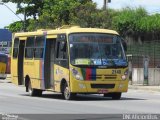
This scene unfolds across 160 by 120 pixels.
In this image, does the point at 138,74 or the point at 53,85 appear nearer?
the point at 53,85

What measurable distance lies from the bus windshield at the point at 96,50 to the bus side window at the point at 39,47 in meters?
2.81

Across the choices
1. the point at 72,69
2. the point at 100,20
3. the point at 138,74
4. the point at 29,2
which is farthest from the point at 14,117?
the point at 29,2

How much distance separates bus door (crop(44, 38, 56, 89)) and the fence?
13.4 m

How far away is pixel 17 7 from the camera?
7362 centimetres

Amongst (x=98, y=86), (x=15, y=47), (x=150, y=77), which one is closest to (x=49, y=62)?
(x=98, y=86)

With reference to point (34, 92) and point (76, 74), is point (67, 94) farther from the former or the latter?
point (34, 92)

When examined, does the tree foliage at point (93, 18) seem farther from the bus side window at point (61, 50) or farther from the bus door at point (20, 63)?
the bus side window at point (61, 50)

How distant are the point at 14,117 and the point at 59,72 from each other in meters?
8.21

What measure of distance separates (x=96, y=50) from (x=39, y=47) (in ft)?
12.5

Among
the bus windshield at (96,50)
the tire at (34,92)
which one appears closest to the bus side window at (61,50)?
the bus windshield at (96,50)

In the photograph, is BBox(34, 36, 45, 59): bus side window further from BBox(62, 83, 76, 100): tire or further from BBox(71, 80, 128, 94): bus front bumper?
BBox(71, 80, 128, 94): bus front bumper

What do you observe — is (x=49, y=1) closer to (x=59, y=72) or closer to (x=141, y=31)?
(x=141, y=31)

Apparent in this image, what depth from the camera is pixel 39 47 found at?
2702 cm

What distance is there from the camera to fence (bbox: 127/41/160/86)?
129ft
